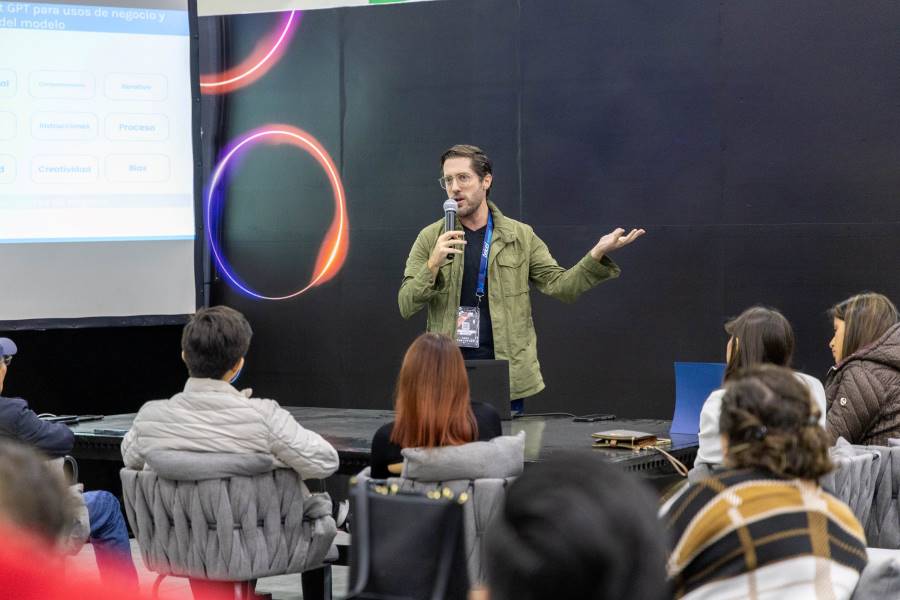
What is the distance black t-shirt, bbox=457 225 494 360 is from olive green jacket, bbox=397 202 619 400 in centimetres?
3

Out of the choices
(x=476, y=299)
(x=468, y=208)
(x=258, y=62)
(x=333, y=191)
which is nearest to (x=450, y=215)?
(x=468, y=208)

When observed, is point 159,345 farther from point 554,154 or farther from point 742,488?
point 742,488

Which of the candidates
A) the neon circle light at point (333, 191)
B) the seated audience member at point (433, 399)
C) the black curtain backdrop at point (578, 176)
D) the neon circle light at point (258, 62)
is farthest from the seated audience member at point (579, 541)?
the neon circle light at point (258, 62)

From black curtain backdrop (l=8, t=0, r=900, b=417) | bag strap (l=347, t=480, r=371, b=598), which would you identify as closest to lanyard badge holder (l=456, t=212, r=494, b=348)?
black curtain backdrop (l=8, t=0, r=900, b=417)

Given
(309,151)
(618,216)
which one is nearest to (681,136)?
(618,216)

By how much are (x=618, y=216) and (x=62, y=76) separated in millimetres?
2737

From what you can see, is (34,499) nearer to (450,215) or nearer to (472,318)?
(450,215)

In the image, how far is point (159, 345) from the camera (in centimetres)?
661

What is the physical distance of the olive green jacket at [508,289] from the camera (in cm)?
462

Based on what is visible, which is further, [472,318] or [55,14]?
[55,14]

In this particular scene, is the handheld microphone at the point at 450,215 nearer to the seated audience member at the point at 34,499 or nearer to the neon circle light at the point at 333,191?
the neon circle light at the point at 333,191

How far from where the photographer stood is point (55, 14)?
565 cm

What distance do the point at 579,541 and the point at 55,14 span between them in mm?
5132

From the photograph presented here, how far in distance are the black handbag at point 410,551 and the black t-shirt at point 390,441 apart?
1.44ft
